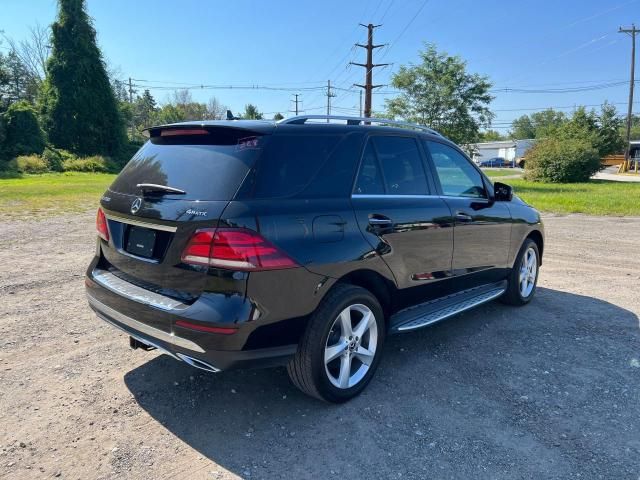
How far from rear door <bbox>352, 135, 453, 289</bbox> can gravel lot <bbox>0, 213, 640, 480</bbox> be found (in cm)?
81

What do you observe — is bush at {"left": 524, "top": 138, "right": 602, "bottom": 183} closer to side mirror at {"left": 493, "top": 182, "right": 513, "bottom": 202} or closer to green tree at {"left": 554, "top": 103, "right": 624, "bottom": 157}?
green tree at {"left": 554, "top": 103, "right": 624, "bottom": 157}

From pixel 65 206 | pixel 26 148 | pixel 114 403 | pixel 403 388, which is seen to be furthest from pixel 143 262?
pixel 26 148

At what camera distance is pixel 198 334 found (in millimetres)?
2574

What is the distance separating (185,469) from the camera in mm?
2498

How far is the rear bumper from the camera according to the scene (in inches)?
101

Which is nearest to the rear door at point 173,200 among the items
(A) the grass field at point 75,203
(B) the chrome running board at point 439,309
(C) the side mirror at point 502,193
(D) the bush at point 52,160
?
(B) the chrome running board at point 439,309

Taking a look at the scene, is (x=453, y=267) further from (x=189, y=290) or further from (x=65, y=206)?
(x=65, y=206)

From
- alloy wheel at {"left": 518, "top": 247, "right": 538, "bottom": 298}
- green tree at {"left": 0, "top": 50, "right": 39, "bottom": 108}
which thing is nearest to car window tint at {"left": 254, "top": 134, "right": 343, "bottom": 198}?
alloy wheel at {"left": 518, "top": 247, "right": 538, "bottom": 298}

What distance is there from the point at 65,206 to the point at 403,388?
12821 millimetres

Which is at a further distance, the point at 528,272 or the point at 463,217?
the point at 528,272

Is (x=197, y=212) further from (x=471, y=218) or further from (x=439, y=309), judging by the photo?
(x=471, y=218)

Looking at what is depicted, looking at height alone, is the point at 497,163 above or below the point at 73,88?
below

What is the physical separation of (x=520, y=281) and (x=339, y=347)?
2.91 meters

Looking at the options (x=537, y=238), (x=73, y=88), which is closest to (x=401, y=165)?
(x=537, y=238)
